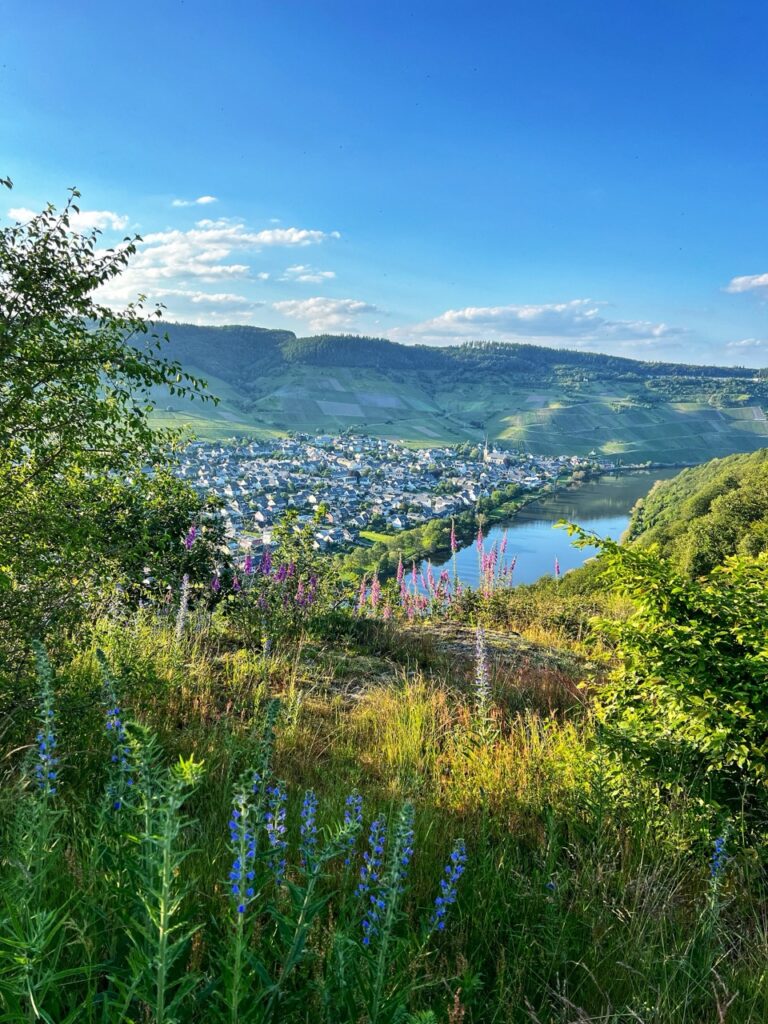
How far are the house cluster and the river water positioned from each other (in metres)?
6.00

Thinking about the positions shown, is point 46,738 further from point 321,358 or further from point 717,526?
point 321,358

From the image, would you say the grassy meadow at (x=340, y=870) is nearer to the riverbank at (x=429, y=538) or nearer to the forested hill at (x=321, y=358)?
the riverbank at (x=429, y=538)

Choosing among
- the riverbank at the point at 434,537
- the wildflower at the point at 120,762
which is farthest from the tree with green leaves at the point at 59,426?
the riverbank at the point at 434,537

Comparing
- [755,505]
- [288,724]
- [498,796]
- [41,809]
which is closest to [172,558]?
[288,724]

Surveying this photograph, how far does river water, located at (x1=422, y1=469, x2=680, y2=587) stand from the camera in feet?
129

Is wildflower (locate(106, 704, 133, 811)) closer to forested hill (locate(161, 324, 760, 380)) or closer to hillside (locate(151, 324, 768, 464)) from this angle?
hillside (locate(151, 324, 768, 464))

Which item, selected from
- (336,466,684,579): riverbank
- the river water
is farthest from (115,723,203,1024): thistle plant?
the river water

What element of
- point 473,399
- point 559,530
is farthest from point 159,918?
point 473,399

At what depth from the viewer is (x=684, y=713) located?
3.10m

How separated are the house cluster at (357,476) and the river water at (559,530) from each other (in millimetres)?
6000

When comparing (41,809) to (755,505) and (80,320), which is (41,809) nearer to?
(80,320)

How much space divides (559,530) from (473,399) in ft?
435

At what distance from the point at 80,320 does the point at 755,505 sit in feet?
97.1

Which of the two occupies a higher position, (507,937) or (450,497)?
(507,937)
